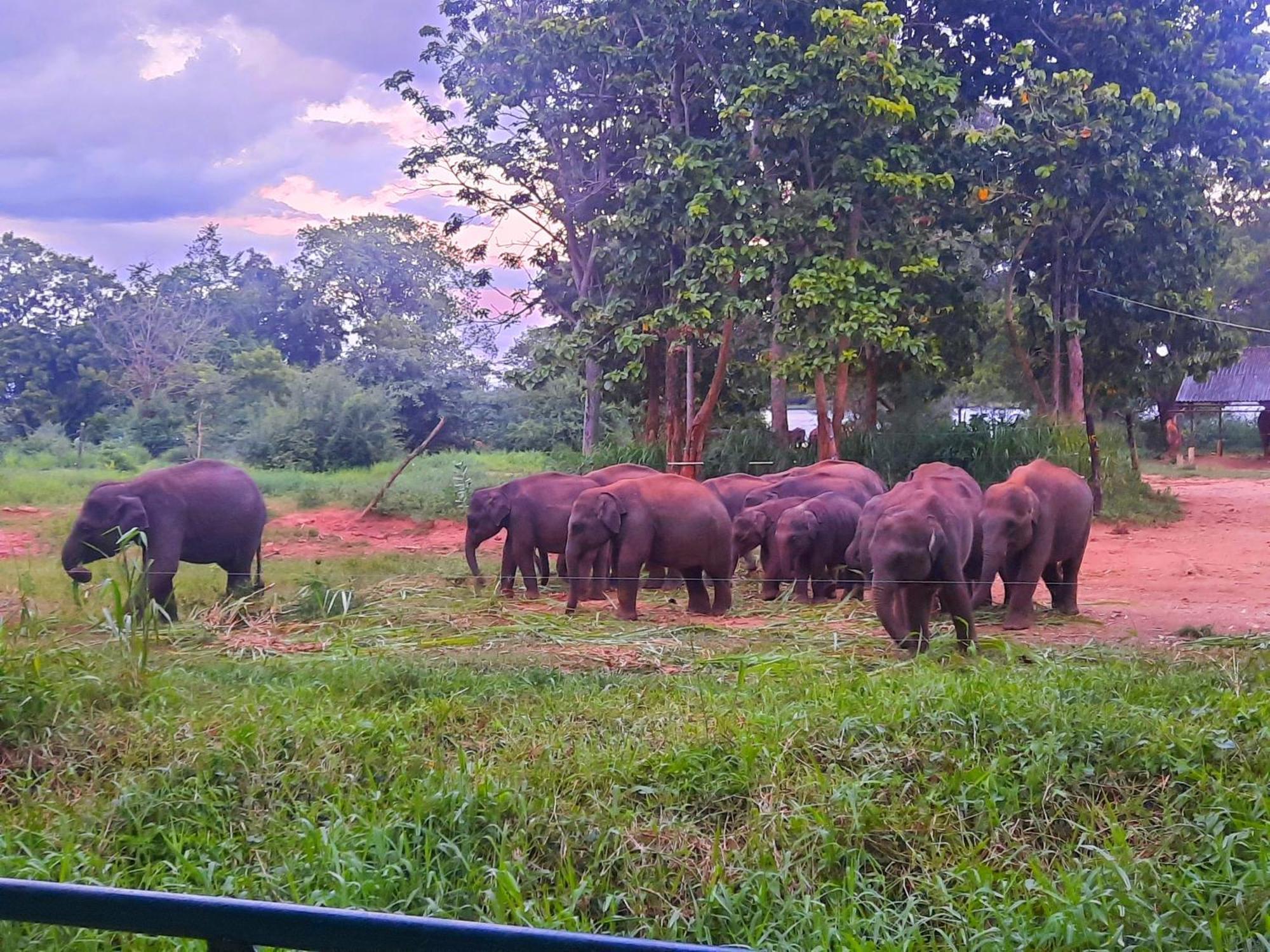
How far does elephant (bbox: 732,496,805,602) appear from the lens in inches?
244

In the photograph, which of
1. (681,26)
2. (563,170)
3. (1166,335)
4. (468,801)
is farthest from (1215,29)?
(468,801)

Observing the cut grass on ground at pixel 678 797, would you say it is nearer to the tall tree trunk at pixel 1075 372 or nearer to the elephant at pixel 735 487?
the tall tree trunk at pixel 1075 372

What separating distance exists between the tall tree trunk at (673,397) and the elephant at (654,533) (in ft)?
2.28

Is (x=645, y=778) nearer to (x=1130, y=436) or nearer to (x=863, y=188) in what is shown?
(x=863, y=188)

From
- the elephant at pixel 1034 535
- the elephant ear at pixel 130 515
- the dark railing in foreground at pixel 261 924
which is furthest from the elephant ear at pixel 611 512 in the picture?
the dark railing in foreground at pixel 261 924

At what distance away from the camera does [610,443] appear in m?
4.98

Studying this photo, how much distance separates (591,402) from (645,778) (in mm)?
1933

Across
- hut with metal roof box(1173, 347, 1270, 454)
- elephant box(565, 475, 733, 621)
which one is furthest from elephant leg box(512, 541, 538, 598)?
hut with metal roof box(1173, 347, 1270, 454)

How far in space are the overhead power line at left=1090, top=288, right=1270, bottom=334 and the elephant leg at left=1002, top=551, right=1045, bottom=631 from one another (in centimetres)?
131

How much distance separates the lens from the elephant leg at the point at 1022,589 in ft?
17.0

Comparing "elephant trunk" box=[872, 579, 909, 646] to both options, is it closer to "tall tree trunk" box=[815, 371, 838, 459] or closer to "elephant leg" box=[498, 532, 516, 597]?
"tall tree trunk" box=[815, 371, 838, 459]

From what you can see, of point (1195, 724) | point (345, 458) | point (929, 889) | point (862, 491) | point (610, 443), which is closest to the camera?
point (929, 889)

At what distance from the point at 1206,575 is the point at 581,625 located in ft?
9.16

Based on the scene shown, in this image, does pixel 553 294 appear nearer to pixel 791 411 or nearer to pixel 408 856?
pixel 791 411
